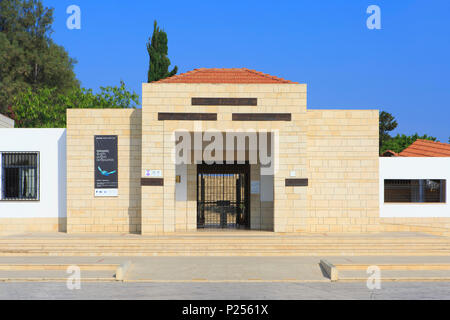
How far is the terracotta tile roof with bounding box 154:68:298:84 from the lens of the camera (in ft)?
57.2

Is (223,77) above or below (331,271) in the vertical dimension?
above

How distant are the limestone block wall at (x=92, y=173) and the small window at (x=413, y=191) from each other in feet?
34.6

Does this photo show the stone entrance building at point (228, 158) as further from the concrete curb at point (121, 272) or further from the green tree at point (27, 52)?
the green tree at point (27, 52)

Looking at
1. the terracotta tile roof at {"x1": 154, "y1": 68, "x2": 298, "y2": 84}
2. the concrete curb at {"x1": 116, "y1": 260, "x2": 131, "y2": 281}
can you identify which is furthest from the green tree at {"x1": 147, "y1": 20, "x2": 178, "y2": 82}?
the concrete curb at {"x1": 116, "y1": 260, "x2": 131, "y2": 281}

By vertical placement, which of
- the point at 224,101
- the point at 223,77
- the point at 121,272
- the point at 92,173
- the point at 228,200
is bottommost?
the point at 121,272

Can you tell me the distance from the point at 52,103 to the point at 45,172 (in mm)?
25224

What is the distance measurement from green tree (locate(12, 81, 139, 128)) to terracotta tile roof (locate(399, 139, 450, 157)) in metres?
26.2

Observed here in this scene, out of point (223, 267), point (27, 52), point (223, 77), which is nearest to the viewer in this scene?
point (223, 267)

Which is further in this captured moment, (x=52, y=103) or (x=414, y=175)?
(x=52, y=103)

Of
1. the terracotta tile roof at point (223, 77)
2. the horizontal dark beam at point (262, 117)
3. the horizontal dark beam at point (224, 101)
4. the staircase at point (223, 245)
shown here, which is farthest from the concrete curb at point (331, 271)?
the terracotta tile roof at point (223, 77)

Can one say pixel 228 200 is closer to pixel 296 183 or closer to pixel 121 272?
pixel 296 183

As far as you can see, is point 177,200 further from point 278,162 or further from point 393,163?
point 393,163

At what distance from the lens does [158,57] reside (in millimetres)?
33781

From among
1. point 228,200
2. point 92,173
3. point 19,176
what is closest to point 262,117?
point 228,200
